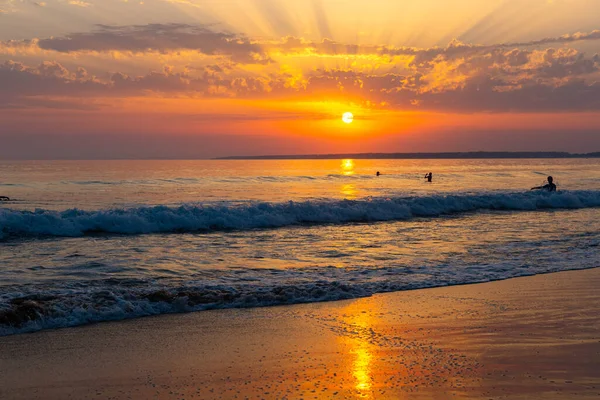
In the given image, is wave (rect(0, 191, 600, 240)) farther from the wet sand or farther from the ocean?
the wet sand

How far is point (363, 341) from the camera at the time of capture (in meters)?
7.66

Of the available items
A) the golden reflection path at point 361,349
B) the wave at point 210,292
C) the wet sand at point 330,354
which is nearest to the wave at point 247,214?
the wave at point 210,292

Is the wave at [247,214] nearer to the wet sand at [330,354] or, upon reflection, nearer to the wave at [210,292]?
the wave at [210,292]

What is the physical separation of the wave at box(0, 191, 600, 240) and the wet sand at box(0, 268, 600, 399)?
44.6 feet

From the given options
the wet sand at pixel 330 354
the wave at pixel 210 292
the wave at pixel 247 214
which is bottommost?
the wet sand at pixel 330 354

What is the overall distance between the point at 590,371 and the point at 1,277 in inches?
426

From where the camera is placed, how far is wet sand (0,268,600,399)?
5918 mm

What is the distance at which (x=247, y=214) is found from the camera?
2577 centimetres

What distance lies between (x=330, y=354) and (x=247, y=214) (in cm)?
1896

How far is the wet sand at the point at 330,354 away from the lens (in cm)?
592

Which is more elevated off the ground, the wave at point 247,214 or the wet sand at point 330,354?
the wave at point 247,214

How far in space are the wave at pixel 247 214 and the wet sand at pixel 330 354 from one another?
44.6 feet

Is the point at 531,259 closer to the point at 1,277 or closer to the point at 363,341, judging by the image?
the point at 363,341

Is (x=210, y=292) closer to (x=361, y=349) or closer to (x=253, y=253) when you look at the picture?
(x=361, y=349)
